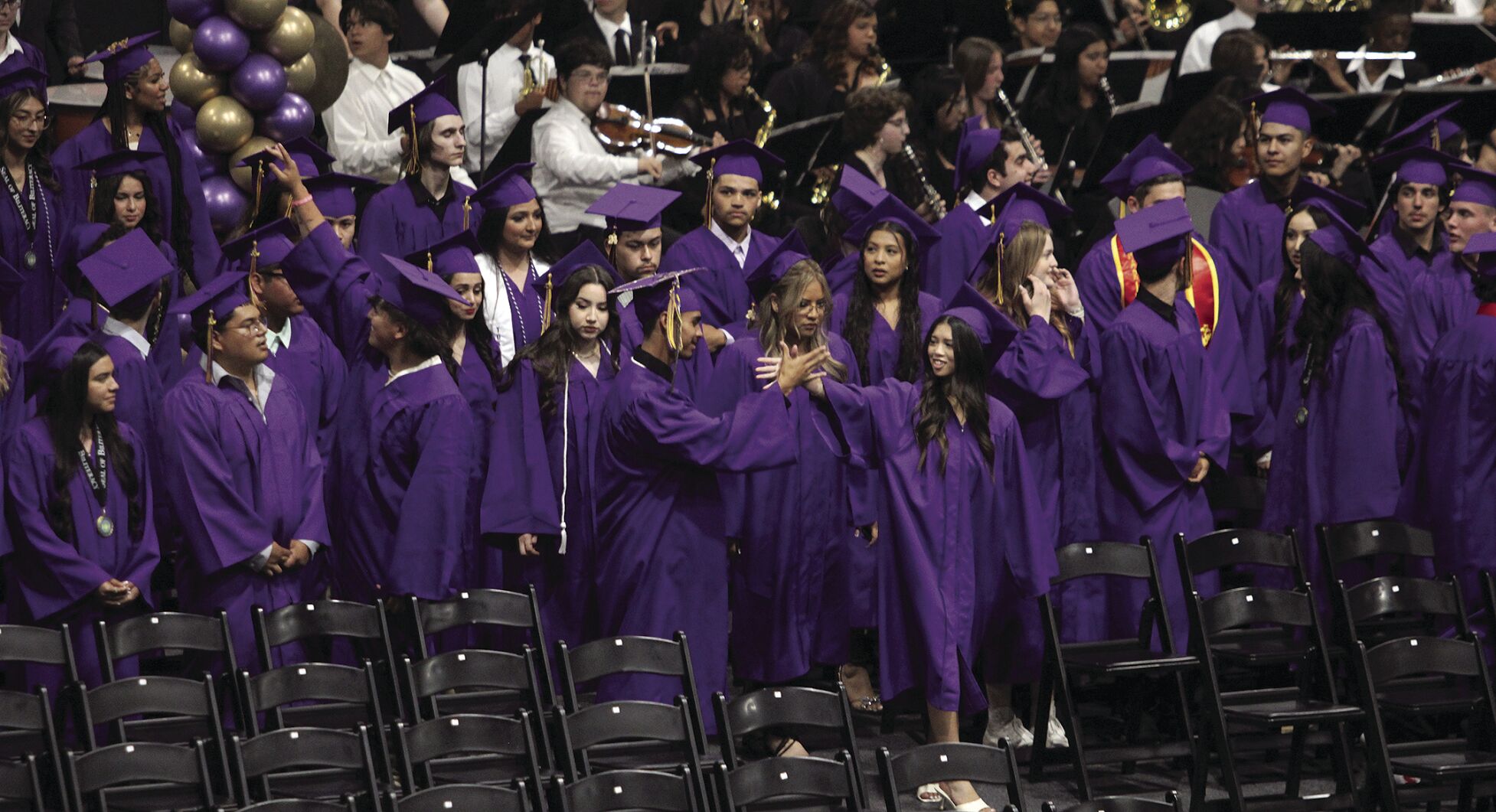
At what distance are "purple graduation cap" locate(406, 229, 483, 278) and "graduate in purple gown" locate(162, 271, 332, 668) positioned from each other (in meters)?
0.72

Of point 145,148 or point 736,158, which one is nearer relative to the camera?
point 145,148

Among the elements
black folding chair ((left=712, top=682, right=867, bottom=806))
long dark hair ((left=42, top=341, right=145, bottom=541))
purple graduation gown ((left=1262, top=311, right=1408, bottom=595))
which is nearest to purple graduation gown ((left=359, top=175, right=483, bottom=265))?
long dark hair ((left=42, top=341, right=145, bottom=541))

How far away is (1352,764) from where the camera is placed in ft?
23.4

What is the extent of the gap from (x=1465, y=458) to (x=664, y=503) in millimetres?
3220

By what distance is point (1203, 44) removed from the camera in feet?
38.3

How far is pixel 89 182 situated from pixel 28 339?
79 cm

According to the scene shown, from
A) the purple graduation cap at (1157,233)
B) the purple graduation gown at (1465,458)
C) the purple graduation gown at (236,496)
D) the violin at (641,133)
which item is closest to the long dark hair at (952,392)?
the purple graduation cap at (1157,233)

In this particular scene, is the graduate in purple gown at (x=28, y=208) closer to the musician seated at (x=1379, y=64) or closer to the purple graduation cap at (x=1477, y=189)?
the purple graduation cap at (x=1477, y=189)

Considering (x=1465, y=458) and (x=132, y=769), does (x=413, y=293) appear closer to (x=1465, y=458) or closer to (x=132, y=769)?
(x=132, y=769)

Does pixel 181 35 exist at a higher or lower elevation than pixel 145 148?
higher

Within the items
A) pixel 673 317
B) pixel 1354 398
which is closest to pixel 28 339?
pixel 673 317

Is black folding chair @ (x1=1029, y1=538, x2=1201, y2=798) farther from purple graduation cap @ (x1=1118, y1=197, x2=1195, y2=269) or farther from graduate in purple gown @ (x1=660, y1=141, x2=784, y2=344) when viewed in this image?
graduate in purple gown @ (x1=660, y1=141, x2=784, y2=344)

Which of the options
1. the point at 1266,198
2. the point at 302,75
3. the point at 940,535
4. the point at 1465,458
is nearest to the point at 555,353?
the point at 940,535

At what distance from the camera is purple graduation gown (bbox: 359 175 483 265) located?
8492 mm
